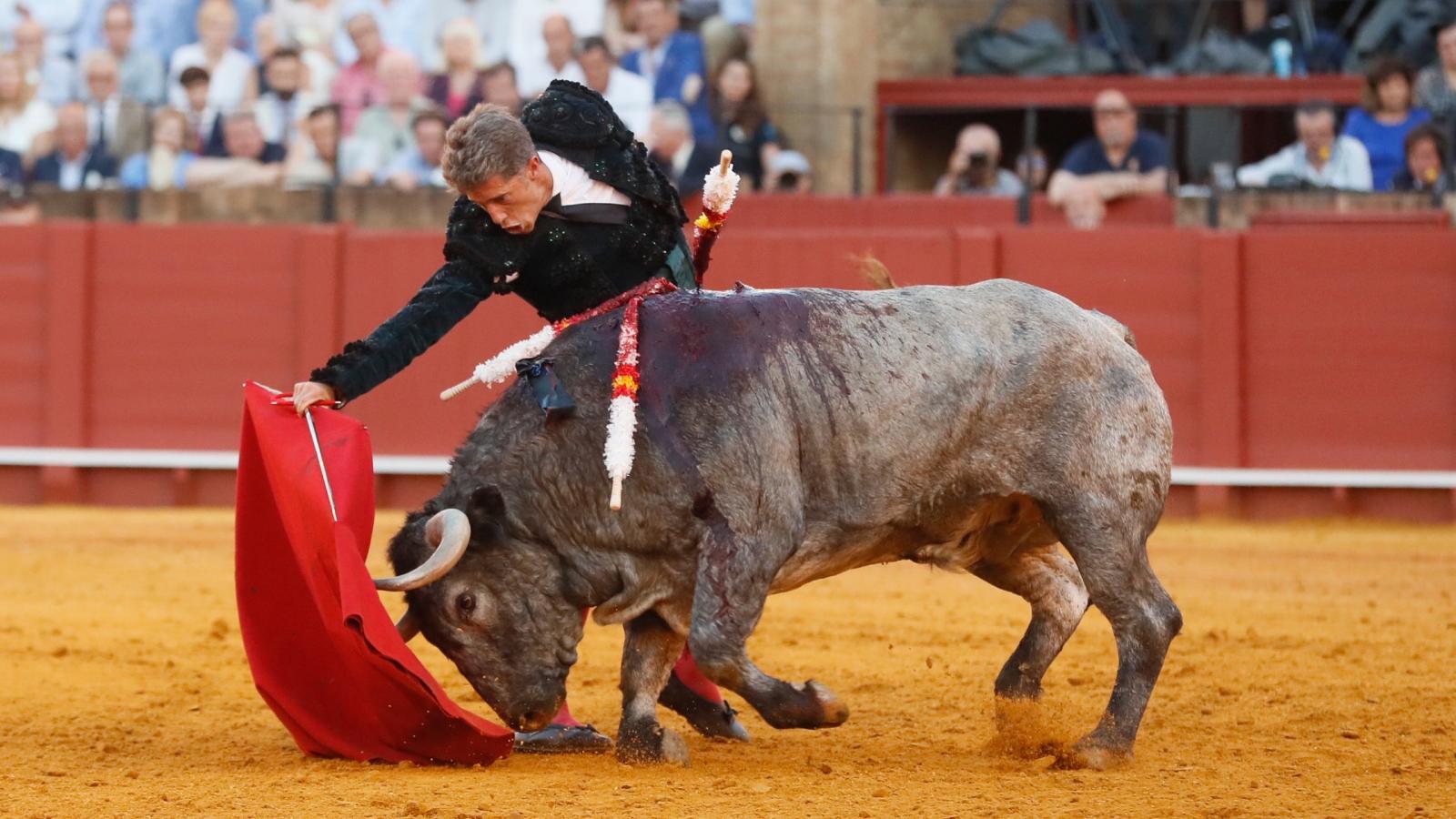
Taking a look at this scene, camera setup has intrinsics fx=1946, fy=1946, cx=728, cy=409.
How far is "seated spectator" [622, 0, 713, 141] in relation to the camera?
10797mm

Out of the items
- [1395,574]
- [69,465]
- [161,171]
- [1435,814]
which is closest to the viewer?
[1435,814]

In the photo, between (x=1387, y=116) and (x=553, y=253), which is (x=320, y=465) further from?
(x=1387, y=116)

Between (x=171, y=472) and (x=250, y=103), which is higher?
(x=250, y=103)

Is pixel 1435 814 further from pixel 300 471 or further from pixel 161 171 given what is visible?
pixel 161 171

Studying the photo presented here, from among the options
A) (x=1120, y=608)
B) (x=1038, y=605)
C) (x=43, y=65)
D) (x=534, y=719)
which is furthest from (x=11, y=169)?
(x=1120, y=608)

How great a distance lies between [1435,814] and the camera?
3611 mm

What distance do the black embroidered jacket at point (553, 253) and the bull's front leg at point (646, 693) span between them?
724mm

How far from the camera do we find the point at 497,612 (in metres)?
4.20

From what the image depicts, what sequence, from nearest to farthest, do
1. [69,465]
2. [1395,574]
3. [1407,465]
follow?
[1395,574] → [1407,465] → [69,465]

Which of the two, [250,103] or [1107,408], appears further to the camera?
[250,103]

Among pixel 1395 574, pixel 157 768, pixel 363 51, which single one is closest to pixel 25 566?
pixel 157 768

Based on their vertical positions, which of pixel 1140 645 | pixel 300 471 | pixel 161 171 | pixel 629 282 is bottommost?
pixel 1140 645

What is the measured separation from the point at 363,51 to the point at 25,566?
15.2 feet

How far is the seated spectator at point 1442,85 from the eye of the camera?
9.76 meters
